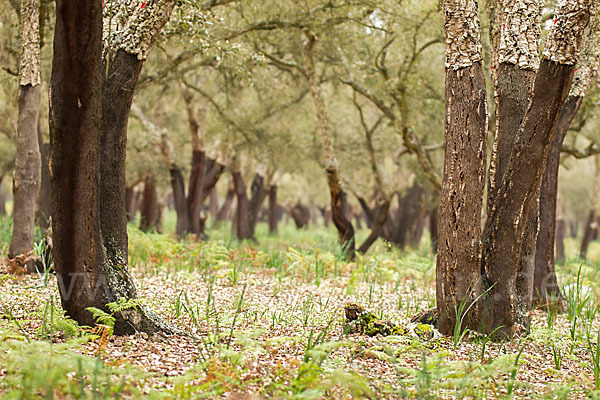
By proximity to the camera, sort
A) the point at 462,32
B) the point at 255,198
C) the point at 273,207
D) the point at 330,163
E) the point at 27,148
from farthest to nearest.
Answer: the point at 273,207 → the point at 255,198 → the point at 330,163 → the point at 27,148 → the point at 462,32

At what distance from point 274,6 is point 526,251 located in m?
7.99

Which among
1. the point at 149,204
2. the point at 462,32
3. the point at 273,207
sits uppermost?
the point at 462,32

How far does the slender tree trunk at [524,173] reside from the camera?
13.6 ft

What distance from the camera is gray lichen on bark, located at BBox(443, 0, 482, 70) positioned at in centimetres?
464

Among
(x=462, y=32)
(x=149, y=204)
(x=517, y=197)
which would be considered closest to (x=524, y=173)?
(x=517, y=197)

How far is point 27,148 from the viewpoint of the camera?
23.3ft

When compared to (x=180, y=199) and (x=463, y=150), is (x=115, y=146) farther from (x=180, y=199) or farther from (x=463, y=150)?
(x=180, y=199)

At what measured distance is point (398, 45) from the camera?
1313cm

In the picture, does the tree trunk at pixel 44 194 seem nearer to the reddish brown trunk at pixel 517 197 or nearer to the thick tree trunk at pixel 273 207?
the reddish brown trunk at pixel 517 197

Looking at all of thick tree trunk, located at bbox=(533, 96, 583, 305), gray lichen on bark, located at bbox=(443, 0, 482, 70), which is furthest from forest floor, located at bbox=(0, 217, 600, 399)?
gray lichen on bark, located at bbox=(443, 0, 482, 70)

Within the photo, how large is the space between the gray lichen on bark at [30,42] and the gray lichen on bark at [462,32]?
5109 millimetres

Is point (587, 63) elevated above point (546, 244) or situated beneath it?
elevated above

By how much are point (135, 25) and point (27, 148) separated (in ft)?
12.8

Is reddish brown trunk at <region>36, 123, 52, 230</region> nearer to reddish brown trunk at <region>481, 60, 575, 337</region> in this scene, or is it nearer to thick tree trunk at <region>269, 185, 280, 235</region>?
reddish brown trunk at <region>481, 60, 575, 337</region>
